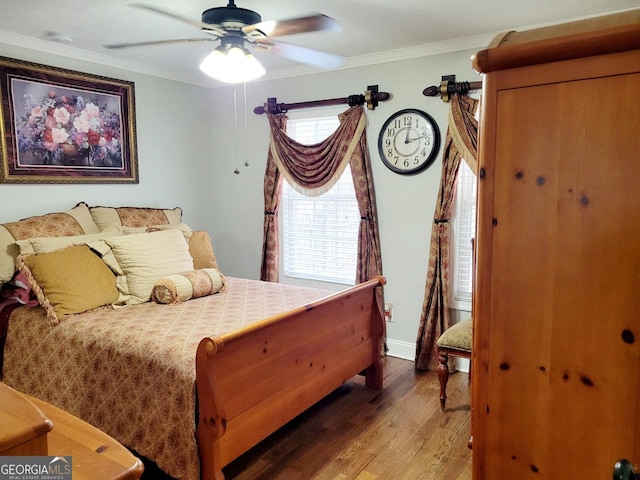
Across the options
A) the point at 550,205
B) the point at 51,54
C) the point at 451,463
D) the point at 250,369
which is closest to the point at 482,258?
the point at 550,205

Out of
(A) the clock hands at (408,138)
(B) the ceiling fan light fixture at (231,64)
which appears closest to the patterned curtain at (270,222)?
(A) the clock hands at (408,138)

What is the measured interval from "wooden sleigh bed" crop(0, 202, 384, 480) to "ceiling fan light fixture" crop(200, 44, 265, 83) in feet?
4.20

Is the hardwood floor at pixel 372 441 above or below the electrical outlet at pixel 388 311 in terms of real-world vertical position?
below

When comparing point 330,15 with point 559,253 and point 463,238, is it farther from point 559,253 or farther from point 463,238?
point 559,253

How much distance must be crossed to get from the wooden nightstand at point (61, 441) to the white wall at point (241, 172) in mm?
2886

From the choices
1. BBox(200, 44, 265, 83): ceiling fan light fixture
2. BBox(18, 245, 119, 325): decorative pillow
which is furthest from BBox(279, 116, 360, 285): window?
BBox(18, 245, 119, 325): decorative pillow

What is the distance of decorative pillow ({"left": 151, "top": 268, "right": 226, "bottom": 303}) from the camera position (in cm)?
287

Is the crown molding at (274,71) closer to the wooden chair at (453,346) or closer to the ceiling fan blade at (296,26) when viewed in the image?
the ceiling fan blade at (296,26)

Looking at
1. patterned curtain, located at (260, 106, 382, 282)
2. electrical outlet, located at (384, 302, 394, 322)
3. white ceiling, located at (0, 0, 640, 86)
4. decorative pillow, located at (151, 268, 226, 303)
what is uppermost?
white ceiling, located at (0, 0, 640, 86)

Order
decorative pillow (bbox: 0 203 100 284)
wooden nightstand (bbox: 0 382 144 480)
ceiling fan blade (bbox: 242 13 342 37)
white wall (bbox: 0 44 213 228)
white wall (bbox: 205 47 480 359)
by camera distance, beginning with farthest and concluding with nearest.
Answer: white wall (bbox: 205 47 480 359) < white wall (bbox: 0 44 213 228) < decorative pillow (bbox: 0 203 100 284) < ceiling fan blade (bbox: 242 13 342 37) < wooden nightstand (bbox: 0 382 144 480)

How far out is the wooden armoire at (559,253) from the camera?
0.77 meters

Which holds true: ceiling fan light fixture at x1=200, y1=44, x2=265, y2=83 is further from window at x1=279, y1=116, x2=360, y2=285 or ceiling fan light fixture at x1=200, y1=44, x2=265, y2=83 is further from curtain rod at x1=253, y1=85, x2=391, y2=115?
window at x1=279, y1=116, x2=360, y2=285

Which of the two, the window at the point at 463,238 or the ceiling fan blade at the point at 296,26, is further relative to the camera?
the window at the point at 463,238

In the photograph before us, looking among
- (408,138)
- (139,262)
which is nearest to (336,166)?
(408,138)
